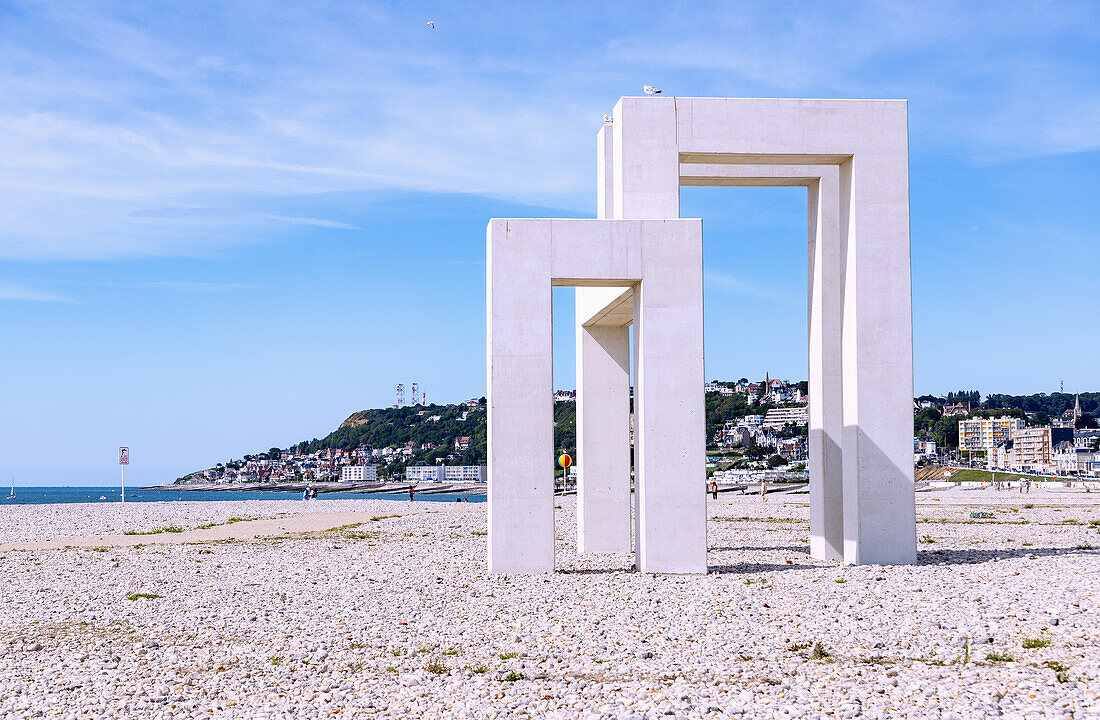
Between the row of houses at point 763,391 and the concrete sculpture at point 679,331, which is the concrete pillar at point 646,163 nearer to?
the concrete sculpture at point 679,331

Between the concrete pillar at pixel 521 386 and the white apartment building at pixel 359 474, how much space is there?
147 m

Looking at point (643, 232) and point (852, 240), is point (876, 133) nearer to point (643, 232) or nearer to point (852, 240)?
point (852, 240)

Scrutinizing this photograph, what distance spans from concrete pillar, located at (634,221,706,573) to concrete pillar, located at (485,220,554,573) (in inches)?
53.2

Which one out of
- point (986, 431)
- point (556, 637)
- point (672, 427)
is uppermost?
point (672, 427)

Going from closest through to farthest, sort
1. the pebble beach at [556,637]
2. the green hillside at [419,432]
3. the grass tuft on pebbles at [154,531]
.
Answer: the pebble beach at [556,637], the grass tuft on pebbles at [154,531], the green hillside at [419,432]

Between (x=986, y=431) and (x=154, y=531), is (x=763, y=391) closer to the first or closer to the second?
(x=986, y=431)

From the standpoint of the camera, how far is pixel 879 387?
15.8 metres

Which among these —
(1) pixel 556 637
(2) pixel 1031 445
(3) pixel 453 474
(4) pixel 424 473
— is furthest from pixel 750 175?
(4) pixel 424 473

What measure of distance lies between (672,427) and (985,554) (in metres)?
6.73

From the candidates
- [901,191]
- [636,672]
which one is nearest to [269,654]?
[636,672]

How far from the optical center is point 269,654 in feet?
31.5

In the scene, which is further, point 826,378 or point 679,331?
point 826,378

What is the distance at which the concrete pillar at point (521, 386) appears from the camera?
1455 cm

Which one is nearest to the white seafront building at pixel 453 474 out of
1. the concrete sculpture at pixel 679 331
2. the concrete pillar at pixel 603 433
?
the concrete pillar at pixel 603 433
